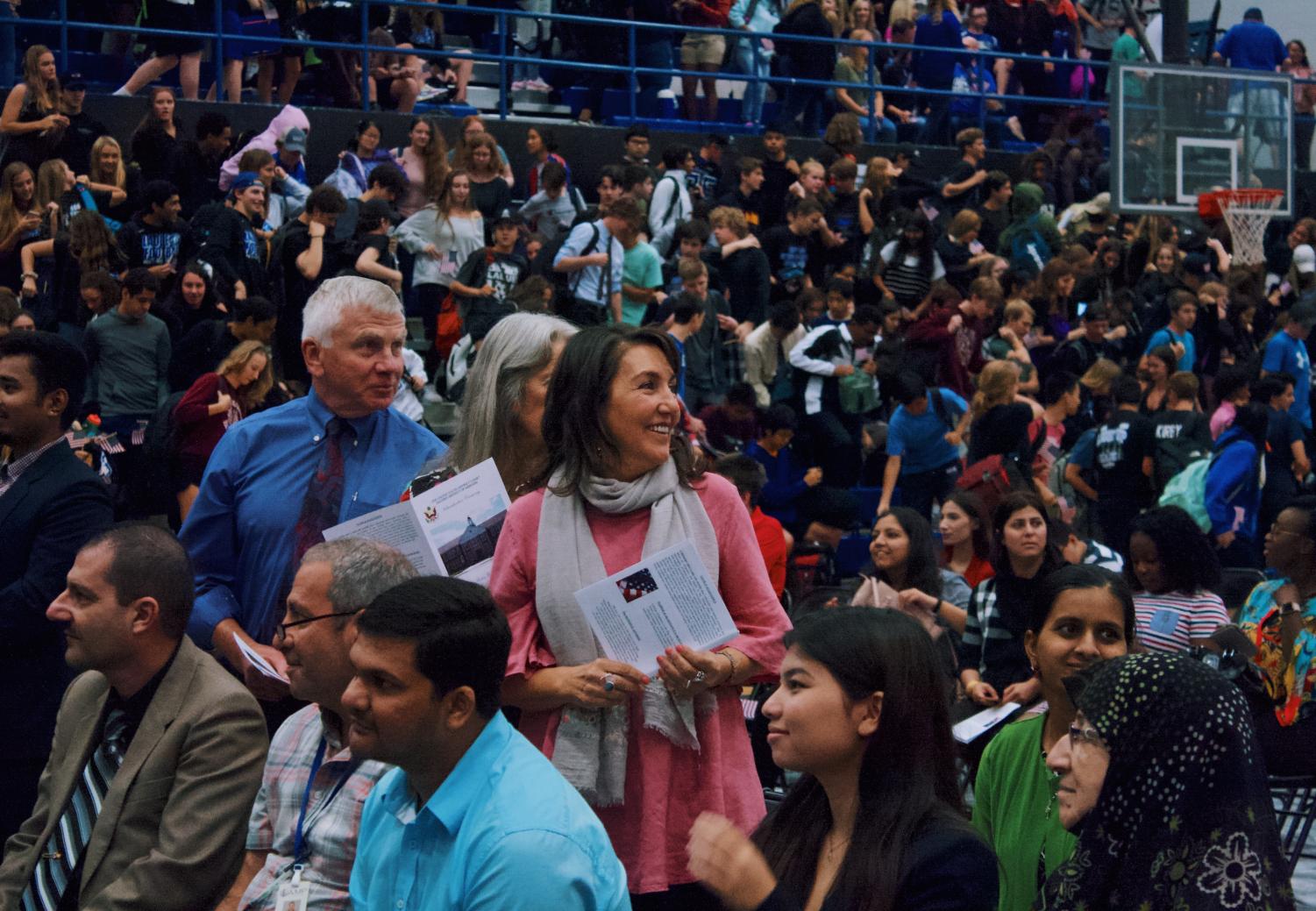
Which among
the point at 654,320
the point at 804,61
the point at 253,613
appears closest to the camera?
the point at 253,613

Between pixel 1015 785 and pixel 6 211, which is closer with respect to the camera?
pixel 1015 785

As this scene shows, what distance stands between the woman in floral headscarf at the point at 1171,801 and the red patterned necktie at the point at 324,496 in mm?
2104

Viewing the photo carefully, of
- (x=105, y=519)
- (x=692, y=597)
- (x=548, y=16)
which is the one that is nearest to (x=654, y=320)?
(x=548, y=16)

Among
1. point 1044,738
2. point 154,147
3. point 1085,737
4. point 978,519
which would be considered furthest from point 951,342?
point 1085,737

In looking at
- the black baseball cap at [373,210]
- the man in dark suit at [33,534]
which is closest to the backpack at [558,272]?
the black baseball cap at [373,210]

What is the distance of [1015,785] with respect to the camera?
3.69m

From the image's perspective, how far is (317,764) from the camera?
141 inches

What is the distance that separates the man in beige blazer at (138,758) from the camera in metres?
3.79

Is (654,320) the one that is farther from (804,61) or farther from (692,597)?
(692,597)

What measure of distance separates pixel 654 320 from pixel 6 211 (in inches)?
186

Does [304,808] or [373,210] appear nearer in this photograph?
[304,808]

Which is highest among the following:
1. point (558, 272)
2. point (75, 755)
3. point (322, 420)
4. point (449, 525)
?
point (558, 272)

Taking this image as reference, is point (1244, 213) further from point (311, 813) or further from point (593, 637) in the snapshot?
point (311, 813)

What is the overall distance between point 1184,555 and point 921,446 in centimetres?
591
